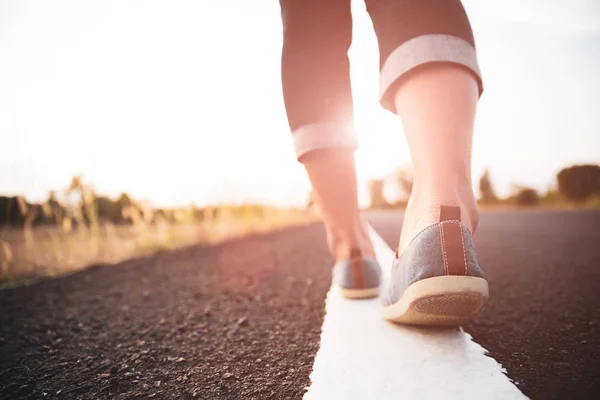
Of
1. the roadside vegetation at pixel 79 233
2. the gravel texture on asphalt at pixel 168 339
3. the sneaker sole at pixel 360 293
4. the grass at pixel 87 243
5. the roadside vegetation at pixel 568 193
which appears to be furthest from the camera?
the roadside vegetation at pixel 568 193

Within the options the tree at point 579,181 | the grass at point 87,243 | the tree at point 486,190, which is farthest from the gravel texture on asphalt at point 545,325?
the tree at point 486,190

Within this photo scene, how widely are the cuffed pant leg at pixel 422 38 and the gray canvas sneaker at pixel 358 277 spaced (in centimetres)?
75

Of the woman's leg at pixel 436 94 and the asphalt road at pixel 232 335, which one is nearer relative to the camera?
the asphalt road at pixel 232 335

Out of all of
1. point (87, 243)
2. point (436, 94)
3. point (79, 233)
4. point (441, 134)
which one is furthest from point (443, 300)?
point (79, 233)

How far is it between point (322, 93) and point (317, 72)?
0.08 meters

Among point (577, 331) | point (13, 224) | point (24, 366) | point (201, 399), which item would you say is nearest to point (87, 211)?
point (13, 224)

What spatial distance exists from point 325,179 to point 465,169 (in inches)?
21.0

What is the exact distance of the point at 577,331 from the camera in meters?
1.02

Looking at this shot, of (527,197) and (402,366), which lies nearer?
(402,366)

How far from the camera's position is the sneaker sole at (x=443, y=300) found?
0.84m

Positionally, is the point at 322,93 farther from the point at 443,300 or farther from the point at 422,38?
the point at 443,300

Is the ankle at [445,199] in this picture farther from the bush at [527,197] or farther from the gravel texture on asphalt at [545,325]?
the bush at [527,197]

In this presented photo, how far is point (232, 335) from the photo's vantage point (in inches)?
46.9

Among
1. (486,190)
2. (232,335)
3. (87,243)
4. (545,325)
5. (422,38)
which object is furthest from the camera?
(486,190)
